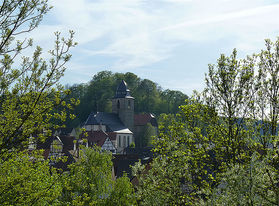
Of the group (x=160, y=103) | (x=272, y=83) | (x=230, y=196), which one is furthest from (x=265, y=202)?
(x=160, y=103)

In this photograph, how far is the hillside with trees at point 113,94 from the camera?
128750mm

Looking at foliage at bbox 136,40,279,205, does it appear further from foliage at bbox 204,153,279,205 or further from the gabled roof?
the gabled roof

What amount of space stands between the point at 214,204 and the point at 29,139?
492 cm

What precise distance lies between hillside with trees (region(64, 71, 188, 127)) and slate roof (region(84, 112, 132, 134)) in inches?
625

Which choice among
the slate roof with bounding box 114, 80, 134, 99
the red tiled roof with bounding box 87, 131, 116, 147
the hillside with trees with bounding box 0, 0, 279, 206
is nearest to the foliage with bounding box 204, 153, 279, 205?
the hillside with trees with bounding box 0, 0, 279, 206

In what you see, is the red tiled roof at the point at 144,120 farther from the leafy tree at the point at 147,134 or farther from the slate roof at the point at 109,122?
the slate roof at the point at 109,122

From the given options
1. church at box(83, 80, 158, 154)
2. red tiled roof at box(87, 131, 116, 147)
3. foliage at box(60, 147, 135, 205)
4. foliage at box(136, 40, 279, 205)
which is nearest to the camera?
foliage at box(136, 40, 279, 205)

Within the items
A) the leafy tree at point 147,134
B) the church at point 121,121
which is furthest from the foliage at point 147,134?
the church at point 121,121

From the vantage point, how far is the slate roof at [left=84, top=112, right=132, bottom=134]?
10800 centimetres

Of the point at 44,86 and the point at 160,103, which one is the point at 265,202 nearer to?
the point at 44,86

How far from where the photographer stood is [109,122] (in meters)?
109

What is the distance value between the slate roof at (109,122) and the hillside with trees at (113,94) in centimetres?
1588

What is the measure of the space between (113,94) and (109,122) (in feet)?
74.2

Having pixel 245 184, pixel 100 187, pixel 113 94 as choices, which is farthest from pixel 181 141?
pixel 113 94
